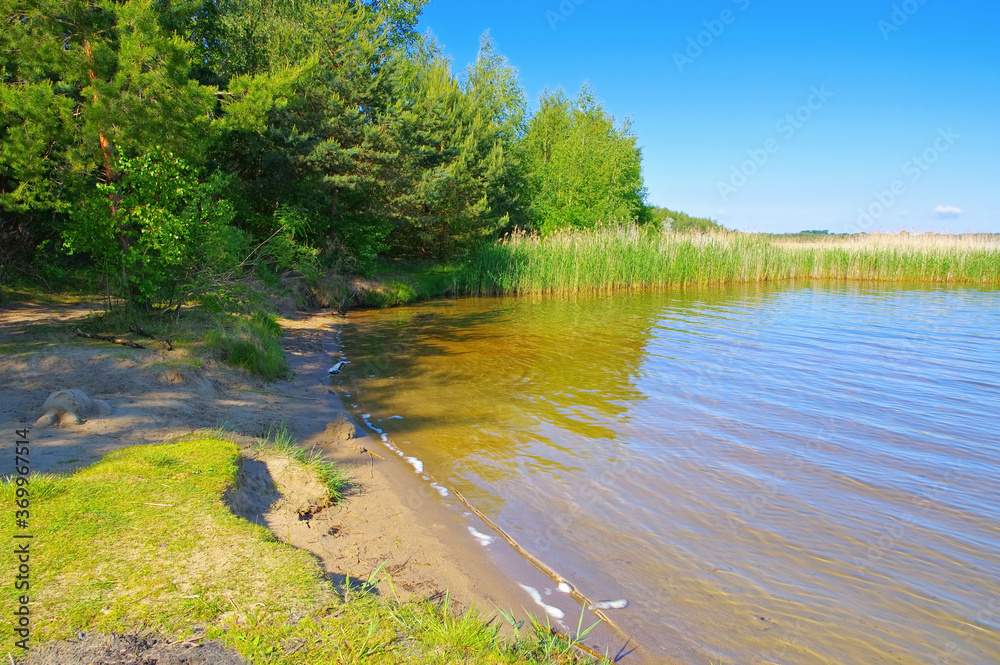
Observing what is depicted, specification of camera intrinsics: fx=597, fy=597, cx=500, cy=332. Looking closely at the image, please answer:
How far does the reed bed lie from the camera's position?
2098 cm

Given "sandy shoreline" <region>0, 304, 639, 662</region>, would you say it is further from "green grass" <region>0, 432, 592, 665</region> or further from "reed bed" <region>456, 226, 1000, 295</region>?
"reed bed" <region>456, 226, 1000, 295</region>

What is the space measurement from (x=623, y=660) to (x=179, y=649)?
1.84 m

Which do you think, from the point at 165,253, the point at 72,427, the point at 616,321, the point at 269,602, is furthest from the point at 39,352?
the point at 616,321

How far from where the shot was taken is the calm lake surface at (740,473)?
122 inches

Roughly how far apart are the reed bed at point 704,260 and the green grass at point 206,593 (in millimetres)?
17870

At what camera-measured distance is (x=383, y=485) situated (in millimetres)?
4555

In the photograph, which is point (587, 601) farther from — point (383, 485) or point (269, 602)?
point (383, 485)

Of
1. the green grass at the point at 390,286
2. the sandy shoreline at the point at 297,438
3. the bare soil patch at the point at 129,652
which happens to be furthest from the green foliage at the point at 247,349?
the green grass at the point at 390,286

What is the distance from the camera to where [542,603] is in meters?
3.12

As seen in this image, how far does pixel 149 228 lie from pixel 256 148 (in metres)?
9.45

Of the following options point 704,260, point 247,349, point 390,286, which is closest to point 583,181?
point 704,260

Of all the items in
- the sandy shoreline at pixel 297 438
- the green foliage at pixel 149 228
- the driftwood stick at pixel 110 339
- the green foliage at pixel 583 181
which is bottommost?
the sandy shoreline at pixel 297 438

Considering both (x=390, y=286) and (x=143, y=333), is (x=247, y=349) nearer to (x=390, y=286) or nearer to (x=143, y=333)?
(x=143, y=333)

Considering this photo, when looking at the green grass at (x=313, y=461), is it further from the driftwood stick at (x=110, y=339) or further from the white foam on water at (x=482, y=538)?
the driftwood stick at (x=110, y=339)
